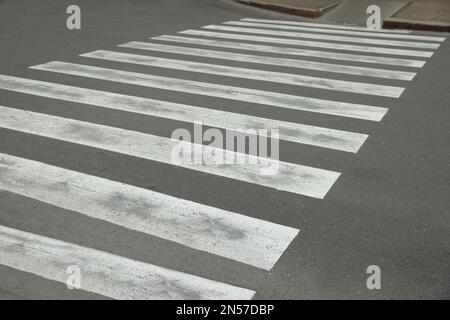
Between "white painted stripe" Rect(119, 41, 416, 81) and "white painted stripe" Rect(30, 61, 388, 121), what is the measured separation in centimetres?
172

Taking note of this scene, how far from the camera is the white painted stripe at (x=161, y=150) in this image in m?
5.23

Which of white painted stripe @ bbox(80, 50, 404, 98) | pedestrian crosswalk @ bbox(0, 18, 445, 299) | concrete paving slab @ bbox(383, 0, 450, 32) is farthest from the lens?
concrete paving slab @ bbox(383, 0, 450, 32)

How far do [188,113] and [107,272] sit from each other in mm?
3463

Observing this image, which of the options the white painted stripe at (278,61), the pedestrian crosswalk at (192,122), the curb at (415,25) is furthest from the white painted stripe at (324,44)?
the curb at (415,25)

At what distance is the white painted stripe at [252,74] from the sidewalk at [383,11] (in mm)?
5461

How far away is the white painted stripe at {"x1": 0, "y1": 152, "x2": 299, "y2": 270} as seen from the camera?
4176mm

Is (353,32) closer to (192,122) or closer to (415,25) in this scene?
(415,25)

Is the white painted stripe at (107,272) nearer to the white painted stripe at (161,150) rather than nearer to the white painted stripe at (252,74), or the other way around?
the white painted stripe at (161,150)

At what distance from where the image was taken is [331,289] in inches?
145

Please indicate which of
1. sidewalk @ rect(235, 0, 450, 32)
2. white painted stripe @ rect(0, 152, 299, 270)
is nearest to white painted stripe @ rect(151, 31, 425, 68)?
sidewalk @ rect(235, 0, 450, 32)

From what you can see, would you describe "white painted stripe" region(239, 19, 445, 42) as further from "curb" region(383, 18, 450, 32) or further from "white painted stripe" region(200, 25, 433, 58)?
"curb" region(383, 18, 450, 32)

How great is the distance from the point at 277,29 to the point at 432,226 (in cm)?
904

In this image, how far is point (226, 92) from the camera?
26.1ft
